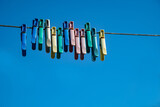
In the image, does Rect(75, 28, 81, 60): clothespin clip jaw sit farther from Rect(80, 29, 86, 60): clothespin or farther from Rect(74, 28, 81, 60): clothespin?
Rect(80, 29, 86, 60): clothespin

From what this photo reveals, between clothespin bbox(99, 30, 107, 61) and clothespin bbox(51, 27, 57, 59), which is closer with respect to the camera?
clothespin bbox(51, 27, 57, 59)

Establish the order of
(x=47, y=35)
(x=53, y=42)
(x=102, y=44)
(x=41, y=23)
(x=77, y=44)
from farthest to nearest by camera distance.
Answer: (x=102, y=44) < (x=41, y=23) < (x=77, y=44) < (x=47, y=35) < (x=53, y=42)

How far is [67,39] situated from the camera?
295 inches

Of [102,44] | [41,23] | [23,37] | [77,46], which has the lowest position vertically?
[77,46]

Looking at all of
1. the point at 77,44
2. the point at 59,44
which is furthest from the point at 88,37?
the point at 59,44

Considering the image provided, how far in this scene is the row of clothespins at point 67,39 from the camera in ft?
24.0

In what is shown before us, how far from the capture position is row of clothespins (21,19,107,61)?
7.32m

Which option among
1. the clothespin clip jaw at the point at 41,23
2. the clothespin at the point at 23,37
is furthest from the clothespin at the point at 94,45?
the clothespin at the point at 23,37

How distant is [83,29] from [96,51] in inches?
29.9

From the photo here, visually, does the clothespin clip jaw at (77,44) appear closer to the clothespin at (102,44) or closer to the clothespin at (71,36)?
the clothespin at (71,36)

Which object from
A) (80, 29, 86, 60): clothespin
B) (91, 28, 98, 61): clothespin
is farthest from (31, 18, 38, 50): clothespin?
(91, 28, 98, 61): clothespin

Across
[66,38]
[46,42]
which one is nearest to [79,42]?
[66,38]

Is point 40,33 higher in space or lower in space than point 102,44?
higher

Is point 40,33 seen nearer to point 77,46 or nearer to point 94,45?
point 77,46
